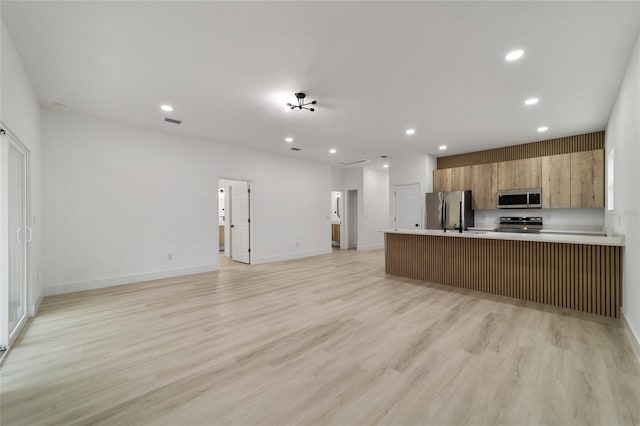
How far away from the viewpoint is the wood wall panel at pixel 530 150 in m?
5.34

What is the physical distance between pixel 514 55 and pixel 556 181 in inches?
155

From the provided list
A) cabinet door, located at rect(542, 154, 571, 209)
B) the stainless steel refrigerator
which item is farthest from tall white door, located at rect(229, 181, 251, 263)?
cabinet door, located at rect(542, 154, 571, 209)

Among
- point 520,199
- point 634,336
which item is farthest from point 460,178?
point 634,336

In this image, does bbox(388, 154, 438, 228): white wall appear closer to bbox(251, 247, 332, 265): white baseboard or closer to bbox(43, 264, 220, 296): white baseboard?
bbox(251, 247, 332, 265): white baseboard

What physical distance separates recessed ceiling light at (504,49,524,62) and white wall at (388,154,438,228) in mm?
4381

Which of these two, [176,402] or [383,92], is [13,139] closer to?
[176,402]

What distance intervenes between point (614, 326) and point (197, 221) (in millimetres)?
6495

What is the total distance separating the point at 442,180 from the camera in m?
7.02

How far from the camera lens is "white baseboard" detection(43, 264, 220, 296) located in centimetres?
424

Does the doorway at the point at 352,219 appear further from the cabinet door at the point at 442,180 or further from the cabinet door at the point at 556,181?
the cabinet door at the point at 556,181

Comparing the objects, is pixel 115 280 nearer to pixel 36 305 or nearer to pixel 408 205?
pixel 36 305

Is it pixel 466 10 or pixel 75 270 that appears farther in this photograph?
pixel 75 270

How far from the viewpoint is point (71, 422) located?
1632 millimetres

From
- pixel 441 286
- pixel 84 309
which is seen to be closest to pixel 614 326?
pixel 441 286
